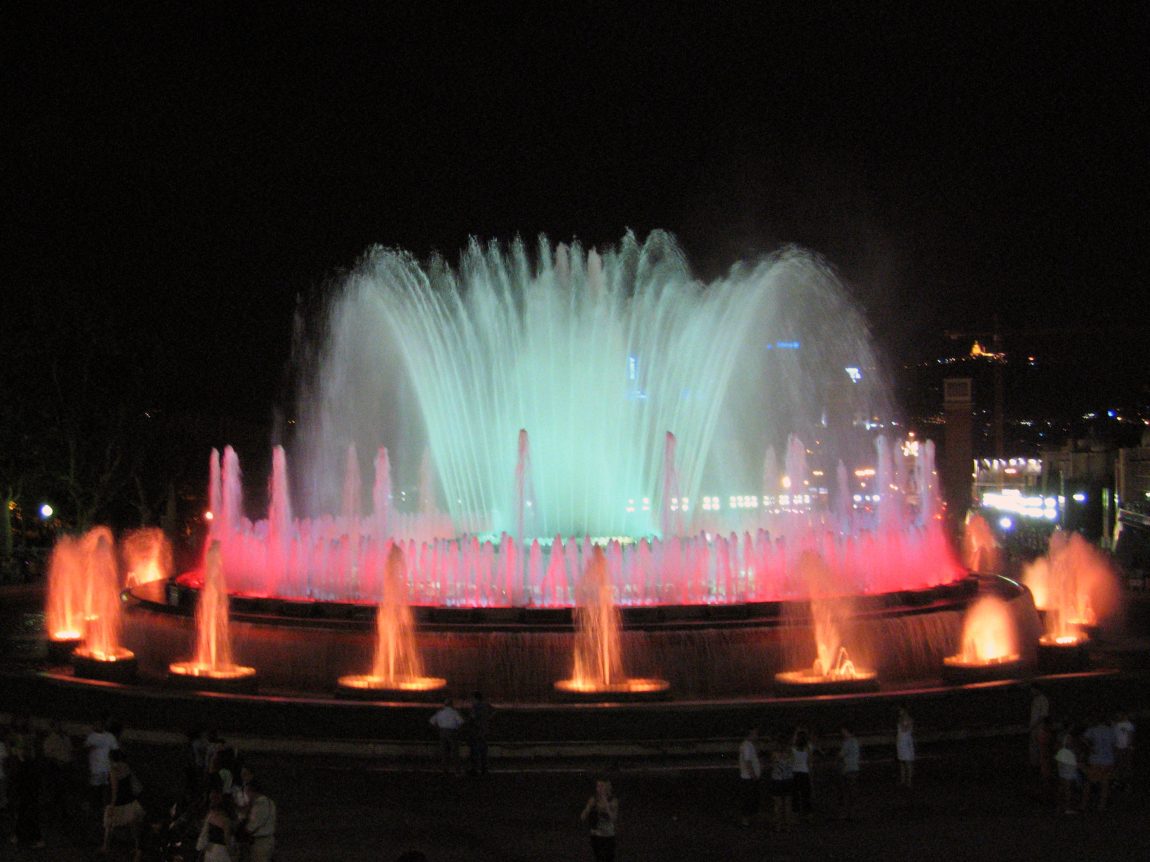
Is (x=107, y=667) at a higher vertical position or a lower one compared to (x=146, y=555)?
lower

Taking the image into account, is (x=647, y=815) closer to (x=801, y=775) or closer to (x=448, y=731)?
(x=801, y=775)

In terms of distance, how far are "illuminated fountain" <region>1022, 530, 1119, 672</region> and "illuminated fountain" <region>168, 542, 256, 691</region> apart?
12.1 meters

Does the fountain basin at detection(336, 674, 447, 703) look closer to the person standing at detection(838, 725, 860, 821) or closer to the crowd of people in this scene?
the crowd of people

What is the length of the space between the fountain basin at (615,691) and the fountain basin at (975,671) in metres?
4.05

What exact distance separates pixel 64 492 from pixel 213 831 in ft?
145

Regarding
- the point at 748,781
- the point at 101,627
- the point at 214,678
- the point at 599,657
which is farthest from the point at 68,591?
the point at 748,781

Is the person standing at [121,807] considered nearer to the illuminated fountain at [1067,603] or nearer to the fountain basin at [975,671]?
the fountain basin at [975,671]

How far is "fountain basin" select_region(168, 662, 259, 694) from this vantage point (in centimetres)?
1717

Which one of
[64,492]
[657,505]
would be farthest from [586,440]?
[64,492]

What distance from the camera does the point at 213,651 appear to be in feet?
61.8

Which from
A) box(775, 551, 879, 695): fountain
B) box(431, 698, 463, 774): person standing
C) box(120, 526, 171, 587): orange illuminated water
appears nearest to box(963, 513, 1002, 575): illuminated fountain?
box(775, 551, 879, 695): fountain

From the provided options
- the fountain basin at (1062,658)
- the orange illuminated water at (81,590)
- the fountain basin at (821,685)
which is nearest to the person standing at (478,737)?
the fountain basin at (821,685)

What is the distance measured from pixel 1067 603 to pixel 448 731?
17238 millimetres

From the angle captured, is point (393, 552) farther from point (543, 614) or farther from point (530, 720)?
point (530, 720)
